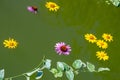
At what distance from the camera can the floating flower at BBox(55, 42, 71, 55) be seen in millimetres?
1843

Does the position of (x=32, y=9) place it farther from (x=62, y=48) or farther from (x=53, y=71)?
(x=53, y=71)

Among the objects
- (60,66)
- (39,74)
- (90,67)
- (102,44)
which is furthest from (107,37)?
(39,74)

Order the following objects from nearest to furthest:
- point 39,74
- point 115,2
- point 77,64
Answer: point 39,74, point 77,64, point 115,2

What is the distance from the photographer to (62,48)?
1861mm

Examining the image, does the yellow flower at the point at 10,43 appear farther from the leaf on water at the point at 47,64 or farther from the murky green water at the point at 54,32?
the leaf on water at the point at 47,64

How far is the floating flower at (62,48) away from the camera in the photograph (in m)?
1.84

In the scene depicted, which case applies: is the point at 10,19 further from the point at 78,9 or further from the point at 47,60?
the point at 78,9

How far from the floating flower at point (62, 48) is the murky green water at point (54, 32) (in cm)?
2

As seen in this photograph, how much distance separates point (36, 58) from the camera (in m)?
1.77

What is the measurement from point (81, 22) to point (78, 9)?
0.13 meters

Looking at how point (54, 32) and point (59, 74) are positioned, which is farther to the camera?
point (54, 32)

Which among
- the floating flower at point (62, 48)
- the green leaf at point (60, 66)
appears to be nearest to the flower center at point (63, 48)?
the floating flower at point (62, 48)

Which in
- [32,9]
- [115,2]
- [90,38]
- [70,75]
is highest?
[115,2]

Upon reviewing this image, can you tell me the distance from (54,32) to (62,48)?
0.50ft
